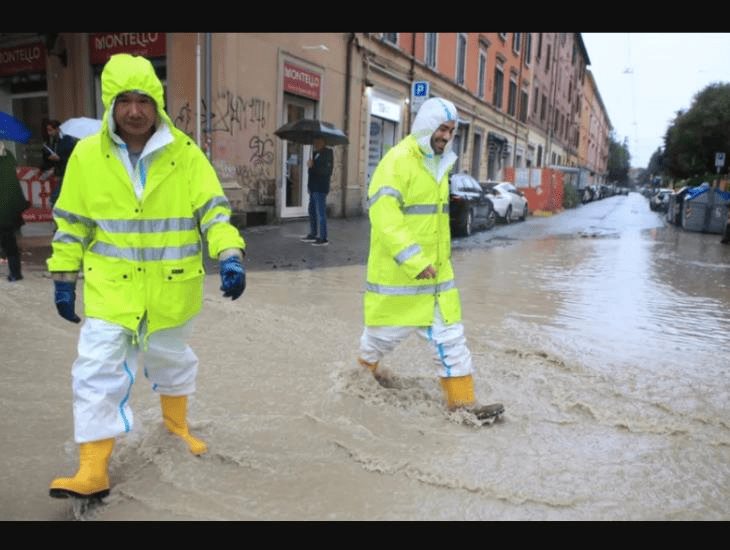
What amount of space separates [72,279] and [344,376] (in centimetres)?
198

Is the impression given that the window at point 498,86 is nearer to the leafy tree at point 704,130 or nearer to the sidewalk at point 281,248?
the leafy tree at point 704,130

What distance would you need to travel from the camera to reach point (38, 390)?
370cm

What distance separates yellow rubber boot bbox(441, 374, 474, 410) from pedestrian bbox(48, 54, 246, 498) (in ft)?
4.76

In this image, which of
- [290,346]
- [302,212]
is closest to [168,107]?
[302,212]

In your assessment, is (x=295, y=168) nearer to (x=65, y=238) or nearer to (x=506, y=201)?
(x=506, y=201)

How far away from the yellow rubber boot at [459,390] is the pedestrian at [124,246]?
145 cm

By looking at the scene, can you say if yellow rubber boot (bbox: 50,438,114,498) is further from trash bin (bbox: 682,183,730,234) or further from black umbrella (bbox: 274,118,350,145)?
trash bin (bbox: 682,183,730,234)

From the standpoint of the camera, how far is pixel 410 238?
326cm

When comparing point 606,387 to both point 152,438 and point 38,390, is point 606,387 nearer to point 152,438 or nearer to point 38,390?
point 152,438

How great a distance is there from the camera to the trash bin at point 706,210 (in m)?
17.4

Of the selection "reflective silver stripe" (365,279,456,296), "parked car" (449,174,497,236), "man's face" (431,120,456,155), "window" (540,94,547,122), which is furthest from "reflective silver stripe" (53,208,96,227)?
"window" (540,94,547,122)

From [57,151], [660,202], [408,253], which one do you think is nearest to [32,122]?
[57,151]

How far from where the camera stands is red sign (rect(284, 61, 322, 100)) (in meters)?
13.8
